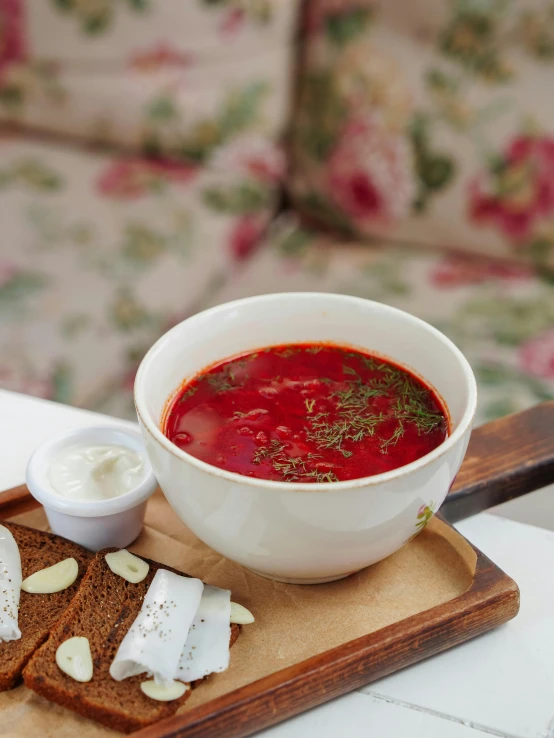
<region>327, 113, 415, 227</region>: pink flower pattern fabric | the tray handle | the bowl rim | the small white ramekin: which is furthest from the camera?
<region>327, 113, 415, 227</region>: pink flower pattern fabric

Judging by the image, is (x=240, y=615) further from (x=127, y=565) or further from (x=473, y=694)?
(x=473, y=694)

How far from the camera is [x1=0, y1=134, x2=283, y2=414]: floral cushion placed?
6.58ft

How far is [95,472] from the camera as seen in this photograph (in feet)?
3.76

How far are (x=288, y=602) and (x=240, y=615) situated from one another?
68 millimetres

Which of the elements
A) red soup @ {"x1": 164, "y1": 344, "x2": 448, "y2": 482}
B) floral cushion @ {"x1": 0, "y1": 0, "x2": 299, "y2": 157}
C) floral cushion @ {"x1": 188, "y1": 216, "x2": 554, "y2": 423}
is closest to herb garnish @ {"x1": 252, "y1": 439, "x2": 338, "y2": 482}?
red soup @ {"x1": 164, "y1": 344, "x2": 448, "y2": 482}

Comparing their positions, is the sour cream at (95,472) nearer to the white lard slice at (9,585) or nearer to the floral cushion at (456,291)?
the white lard slice at (9,585)

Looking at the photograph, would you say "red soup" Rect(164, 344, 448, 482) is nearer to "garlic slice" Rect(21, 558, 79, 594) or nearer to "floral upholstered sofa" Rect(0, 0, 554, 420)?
"garlic slice" Rect(21, 558, 79, 594)

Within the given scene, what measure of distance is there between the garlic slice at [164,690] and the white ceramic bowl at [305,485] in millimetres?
158

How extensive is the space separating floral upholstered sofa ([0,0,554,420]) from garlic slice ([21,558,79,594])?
3.04 ft

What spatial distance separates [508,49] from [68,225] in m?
1.28

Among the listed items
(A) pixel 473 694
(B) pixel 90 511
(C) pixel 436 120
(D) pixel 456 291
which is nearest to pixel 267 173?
(C) pixel 436 120

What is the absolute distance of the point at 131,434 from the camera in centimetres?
121

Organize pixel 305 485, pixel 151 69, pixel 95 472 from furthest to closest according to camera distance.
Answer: pixel 151 69 < pixel 95 472 < pixel 305 485

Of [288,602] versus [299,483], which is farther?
[288,602]
